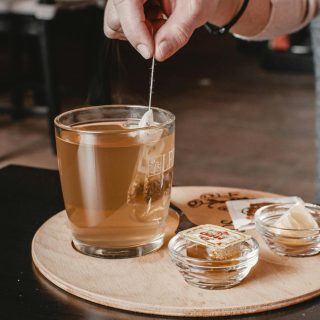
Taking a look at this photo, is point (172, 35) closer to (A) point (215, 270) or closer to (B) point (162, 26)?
(B) point (162, 26)

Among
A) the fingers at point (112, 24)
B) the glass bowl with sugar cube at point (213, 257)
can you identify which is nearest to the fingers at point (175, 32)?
the fingers at point (112, 24)

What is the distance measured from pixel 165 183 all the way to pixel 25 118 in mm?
2980

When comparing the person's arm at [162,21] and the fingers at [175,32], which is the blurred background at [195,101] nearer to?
the person's arm at [162,21]

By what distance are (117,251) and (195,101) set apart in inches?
133

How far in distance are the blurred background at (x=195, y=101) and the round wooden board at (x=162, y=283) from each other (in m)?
0.97

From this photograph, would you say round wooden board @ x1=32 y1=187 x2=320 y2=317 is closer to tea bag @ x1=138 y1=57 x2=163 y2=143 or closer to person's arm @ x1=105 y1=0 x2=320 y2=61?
tea bag @ x1=138 y1=57 x2=163 y2=143

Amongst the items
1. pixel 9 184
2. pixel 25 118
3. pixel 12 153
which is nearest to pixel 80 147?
pixel 9 184

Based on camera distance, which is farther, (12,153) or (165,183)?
(12,153)

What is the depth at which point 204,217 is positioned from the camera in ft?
2.90

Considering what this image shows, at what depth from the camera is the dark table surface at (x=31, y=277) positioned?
0.63 metres

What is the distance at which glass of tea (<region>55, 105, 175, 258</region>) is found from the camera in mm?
730

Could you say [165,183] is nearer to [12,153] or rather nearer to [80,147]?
[80,147]

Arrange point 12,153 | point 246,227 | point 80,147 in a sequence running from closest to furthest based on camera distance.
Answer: point 80,147 → point 246,227 → point 12,153

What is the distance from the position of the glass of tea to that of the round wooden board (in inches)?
0.9
